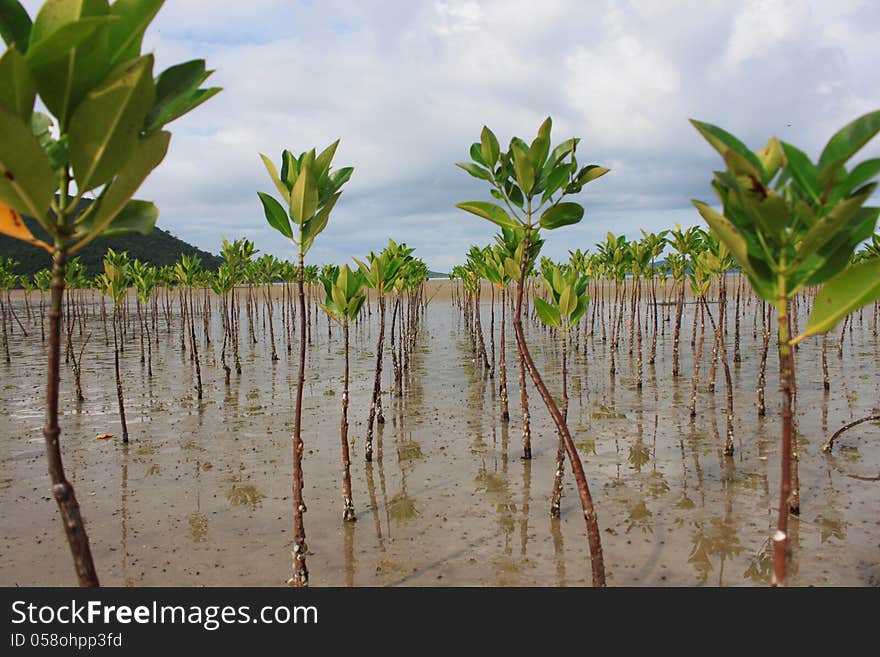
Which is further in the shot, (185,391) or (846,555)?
(185,391)

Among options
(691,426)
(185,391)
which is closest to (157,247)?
(185,391)

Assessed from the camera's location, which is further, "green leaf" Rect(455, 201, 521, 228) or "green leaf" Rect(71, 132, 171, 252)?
"green leaf" Rect(455, 201, 521, 228)

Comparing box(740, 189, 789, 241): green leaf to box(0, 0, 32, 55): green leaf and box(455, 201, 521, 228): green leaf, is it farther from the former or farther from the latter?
box(0, 0, 32, 55): green leaf

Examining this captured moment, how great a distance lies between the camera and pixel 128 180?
1.66 m

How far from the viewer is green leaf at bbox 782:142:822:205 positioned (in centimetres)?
181

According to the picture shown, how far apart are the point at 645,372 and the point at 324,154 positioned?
11.4 meters

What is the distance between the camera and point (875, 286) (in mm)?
1813

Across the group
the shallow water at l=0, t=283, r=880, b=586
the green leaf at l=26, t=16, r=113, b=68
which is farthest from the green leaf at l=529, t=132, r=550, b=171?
the shallow water at l=0, t=283, r=880, b=586

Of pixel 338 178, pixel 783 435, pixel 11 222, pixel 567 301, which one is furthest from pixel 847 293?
pixel 567 301

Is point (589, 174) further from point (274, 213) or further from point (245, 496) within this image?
point (245, 496)

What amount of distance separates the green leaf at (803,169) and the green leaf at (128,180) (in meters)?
1.98

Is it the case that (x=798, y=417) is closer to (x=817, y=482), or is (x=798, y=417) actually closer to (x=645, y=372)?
(x=817, y=482)

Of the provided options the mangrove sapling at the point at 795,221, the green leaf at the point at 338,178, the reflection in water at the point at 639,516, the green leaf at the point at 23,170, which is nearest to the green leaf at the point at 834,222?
the mangrove sapling at the point at 795,221

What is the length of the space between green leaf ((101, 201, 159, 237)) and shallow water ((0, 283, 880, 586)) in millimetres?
3614
